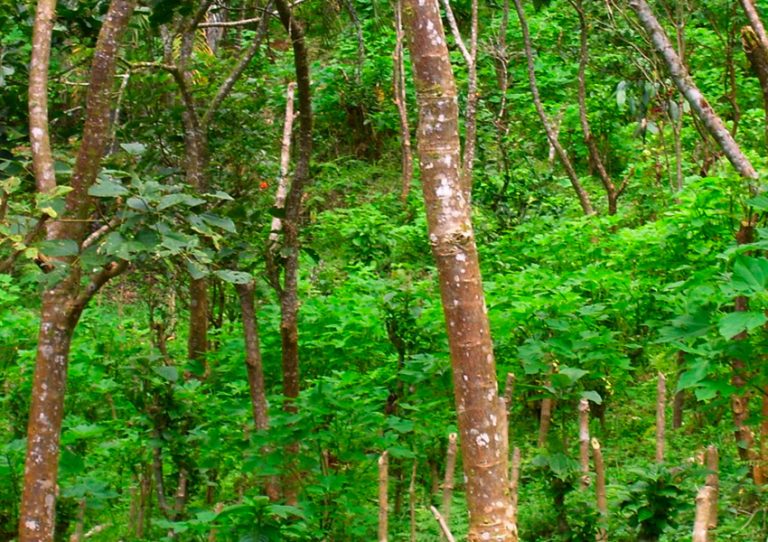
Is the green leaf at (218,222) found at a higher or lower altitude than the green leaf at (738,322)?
higher

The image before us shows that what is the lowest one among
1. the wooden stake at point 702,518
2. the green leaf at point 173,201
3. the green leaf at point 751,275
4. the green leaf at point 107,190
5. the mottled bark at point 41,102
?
the wooden stake at point 702,518

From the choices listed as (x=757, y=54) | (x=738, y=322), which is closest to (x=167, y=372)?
(x=738, y=322)

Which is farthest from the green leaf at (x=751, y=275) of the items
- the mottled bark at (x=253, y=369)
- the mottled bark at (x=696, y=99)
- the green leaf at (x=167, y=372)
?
the green leaf at (x=167, y=372)

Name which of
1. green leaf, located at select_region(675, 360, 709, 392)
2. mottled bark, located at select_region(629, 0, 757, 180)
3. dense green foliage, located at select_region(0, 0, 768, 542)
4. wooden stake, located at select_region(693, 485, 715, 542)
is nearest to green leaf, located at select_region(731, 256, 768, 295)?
dense green foliage, located at select_region(0, 0, 768, 542)

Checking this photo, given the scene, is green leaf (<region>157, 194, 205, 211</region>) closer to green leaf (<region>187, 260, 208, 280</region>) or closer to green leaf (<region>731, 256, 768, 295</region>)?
green leaf (<region>187, 260, 208, 280</region>)

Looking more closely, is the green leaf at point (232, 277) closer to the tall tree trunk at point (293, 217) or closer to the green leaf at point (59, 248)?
the green leaf at point (59, 248)

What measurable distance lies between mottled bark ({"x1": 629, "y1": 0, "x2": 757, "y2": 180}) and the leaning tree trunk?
184 cm

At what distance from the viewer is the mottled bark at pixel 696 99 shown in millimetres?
4230

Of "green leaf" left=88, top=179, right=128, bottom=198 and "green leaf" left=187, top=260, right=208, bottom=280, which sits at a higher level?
"green leaf" left=88, top=179, right=128, bottom=198

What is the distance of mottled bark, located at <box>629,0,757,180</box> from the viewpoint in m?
4.23

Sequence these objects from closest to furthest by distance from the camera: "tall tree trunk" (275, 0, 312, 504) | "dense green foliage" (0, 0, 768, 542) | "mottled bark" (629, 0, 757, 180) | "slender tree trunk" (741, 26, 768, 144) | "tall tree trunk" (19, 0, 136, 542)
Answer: "tall tree trunk" (19, 0, 136, 542) < "dense green foliage" (0, 0, 768, 542) < "mottled bark" (629, 0, 757, 180) < "slender tree trunk" (741, 26, 768, 144) < "tall tree trunk" (275, 0, 312, 504)

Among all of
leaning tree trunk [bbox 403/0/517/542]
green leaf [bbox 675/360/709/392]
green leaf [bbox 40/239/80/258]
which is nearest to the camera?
leaning tree trunk [bbox 403/0/517/542]

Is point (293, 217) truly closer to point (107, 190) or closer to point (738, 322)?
point (107, 190)

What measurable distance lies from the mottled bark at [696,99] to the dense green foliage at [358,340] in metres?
0.25
